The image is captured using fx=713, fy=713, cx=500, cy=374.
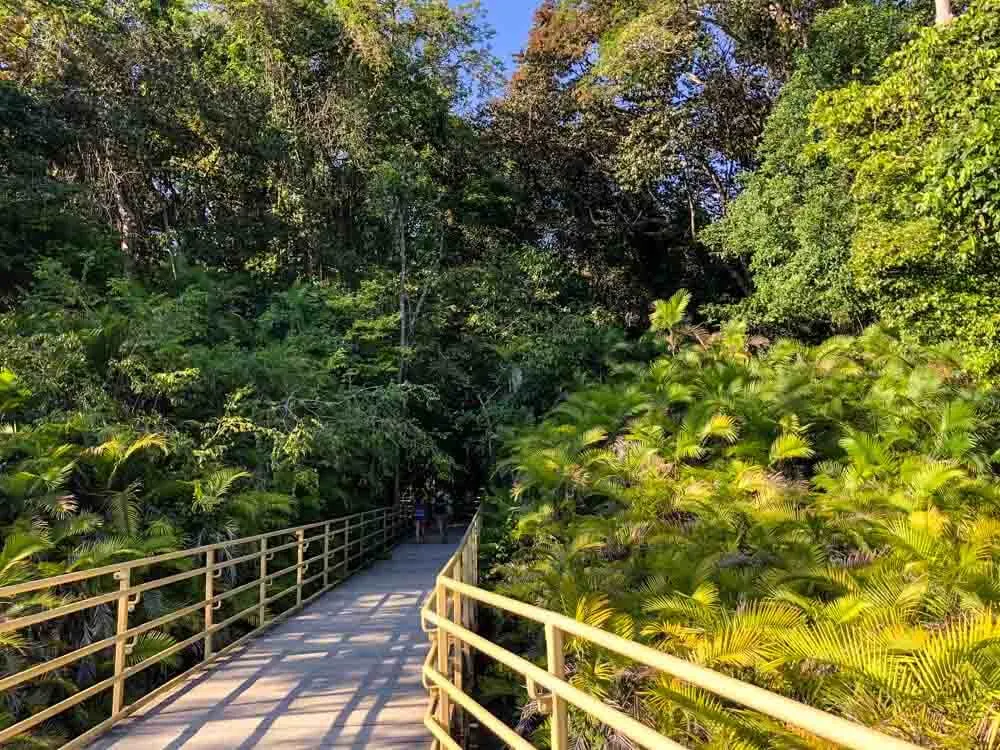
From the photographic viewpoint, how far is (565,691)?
7.63 ft

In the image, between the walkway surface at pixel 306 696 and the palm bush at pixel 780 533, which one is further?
the walkway surface at pixel 306 696

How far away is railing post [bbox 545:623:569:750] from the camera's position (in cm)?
246

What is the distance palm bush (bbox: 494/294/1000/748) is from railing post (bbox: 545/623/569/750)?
1919 millimetres

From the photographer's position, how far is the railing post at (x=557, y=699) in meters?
2.46

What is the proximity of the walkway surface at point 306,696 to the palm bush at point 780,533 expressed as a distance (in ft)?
4.67

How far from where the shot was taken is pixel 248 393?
11922 mm

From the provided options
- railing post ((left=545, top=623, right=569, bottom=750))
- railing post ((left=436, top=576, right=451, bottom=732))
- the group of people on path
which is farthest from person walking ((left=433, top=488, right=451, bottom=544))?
railing post ((left=545, top=623, right=569, bottom=750))

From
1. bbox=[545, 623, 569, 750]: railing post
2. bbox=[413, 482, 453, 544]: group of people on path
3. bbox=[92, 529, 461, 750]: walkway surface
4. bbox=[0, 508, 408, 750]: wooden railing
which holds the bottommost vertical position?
bbox=[413, 482, 453, 544]: group of people on path

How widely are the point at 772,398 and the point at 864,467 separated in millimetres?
2500

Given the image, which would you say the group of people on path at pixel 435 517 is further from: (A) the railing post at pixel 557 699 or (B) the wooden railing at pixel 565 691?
(A) the railing post at pixel 557 699

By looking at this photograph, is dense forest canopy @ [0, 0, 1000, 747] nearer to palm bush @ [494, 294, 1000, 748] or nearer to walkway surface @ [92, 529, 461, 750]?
palm bush @ [494, 294, 1000, 748]

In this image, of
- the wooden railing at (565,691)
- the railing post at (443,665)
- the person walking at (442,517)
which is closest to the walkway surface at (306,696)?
the railing post at (443,665)

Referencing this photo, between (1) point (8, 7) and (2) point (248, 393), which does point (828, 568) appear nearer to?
(2) point (248, 393)

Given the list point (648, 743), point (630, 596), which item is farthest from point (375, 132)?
point (648, 743)
